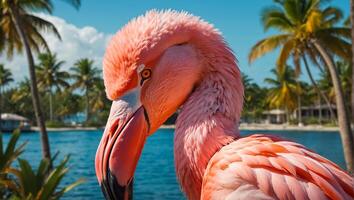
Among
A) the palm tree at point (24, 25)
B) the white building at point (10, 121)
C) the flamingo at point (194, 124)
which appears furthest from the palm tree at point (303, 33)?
the white building at point (10, 121)

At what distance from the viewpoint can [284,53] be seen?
18.5 metres

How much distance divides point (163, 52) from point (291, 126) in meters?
58.5

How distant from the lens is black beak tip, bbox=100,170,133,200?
4.40ft

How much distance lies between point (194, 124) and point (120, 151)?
0.28 meters

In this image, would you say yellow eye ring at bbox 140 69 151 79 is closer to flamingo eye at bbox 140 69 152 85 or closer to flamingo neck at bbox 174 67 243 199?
flamingo eye at bbox 140 69 152 85

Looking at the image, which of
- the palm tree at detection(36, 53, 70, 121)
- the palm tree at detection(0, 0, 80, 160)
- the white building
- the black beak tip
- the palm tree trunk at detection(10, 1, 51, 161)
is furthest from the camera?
the white building

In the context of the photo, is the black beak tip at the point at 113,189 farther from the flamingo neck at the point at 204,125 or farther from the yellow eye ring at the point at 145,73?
the yellow eye ring at the point at 145,73

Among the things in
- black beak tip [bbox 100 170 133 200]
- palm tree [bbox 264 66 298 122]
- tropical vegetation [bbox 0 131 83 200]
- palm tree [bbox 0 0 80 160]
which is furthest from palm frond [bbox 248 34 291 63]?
palm tree [bbox 264 66 298 122]

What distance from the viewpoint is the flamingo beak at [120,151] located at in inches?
53.0

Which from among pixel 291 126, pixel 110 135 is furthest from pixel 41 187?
pixel 291 126

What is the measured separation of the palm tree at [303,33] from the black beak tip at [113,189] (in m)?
15.6

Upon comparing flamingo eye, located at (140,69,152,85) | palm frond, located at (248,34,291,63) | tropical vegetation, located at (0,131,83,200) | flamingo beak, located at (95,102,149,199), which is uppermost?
palm frond, located at (248,34,291,63)

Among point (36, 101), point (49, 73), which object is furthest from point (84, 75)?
point (36, 101)

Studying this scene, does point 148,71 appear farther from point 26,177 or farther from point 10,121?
point 10,121
